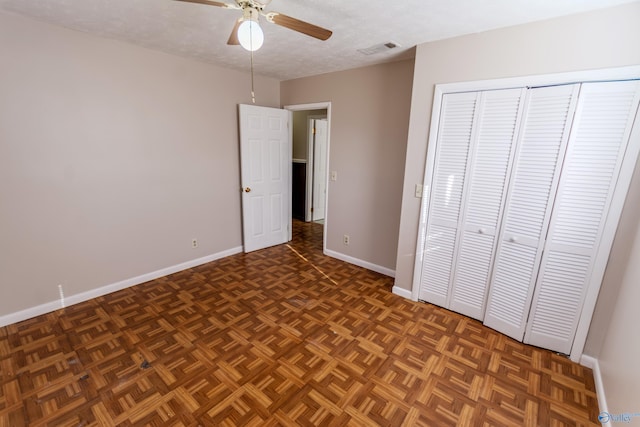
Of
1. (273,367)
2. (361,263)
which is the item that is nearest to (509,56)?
(361,263)

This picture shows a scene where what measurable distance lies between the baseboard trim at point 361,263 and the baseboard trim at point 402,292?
352 millimetres

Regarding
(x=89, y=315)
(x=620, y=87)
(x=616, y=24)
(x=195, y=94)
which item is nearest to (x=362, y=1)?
(x=616, y=24)

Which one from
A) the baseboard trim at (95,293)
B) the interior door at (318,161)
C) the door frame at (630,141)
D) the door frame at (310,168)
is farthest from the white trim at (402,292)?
the door frame at (310,168)

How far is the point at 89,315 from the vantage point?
2490mm

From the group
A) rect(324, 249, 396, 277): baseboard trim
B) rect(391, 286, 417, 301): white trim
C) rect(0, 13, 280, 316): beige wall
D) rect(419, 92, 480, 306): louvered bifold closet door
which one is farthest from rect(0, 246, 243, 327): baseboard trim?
rect(419, 92, 480, 306): louvered bifold closet door

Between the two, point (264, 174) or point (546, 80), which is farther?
point (264, 174)

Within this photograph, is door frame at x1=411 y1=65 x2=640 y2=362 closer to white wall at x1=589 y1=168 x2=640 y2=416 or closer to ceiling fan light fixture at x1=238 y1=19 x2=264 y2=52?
white wall at x1=589 y1=168 x2=640 y2=416

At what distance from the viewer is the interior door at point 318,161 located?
17.7ft

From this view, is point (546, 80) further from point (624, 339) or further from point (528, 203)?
point (624, 339)

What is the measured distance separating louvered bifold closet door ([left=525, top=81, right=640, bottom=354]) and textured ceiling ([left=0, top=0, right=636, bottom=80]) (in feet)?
1.98

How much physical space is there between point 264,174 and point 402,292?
2.38 meters

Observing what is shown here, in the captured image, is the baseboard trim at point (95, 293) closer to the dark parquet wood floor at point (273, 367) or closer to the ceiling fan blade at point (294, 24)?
the dark parquet wood floor at point (273, 367)

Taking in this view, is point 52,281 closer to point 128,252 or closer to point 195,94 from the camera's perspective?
point 128,252

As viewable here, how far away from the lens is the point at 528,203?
2146 mm
